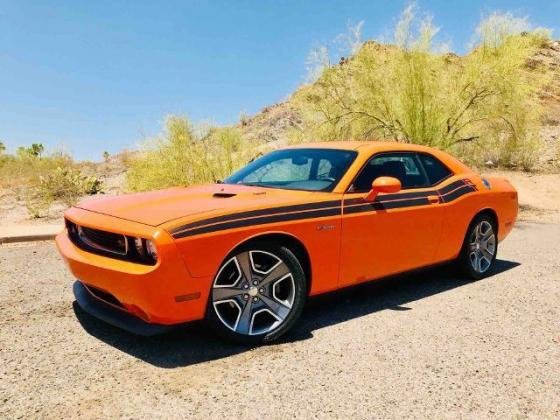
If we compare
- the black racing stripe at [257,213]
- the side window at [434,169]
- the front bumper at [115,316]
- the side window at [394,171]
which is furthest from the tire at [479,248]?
the front bumper at [115,316]

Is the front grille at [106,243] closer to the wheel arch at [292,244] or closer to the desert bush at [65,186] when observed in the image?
the wheel arch at [292,244]

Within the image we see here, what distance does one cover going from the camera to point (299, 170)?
494cm

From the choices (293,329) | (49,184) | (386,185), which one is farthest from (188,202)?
(49,184)

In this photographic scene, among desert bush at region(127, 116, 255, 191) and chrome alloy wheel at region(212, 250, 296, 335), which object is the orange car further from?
desert bush at region(127, 116, 255, 191)

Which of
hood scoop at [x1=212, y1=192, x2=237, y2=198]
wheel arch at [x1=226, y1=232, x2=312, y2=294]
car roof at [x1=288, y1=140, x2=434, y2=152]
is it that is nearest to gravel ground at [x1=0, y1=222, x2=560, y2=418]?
wheel arch at [x1=226, y1=232, x2=312, y2=294]

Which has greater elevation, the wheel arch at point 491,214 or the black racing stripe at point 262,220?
the black racing stripe at point 262,220

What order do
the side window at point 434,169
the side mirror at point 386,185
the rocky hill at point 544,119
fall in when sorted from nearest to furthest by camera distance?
the side mirror at point 386,185, the side window at point 434,169, the rocky hill at point 544,119

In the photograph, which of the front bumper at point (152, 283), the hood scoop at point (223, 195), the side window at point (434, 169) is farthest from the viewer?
the side window at point (434, 169)

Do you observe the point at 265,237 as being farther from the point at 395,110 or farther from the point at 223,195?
the point at 395,110

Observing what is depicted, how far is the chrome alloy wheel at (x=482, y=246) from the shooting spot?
19.0 feet

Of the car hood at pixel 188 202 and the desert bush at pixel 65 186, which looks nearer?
the car hood at pixel 188 202

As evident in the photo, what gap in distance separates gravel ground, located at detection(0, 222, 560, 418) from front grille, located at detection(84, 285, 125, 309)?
36 cm

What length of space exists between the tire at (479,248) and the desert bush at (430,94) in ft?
25.7

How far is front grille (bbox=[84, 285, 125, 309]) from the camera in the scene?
11.8 ft
